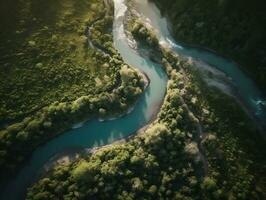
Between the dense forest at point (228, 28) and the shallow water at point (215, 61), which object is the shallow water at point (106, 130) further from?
the dense forest at point (228, 28)

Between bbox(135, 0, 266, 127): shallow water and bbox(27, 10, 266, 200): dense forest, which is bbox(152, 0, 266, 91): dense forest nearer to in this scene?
bbox(135, 0, 266, 127): shallow water

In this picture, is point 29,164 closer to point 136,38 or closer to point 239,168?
point 136,38

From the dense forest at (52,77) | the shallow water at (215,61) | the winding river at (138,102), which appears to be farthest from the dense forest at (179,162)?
the dense forest at (52,77)

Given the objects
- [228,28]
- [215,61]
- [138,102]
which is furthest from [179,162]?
[228,28]

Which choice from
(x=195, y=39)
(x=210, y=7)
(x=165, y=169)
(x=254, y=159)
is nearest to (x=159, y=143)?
(x=165, y=169)

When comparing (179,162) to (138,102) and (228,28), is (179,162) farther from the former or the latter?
(228,28)

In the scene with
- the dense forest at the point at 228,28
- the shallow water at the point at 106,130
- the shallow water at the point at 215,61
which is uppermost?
the dense forest at the point at 228,28
